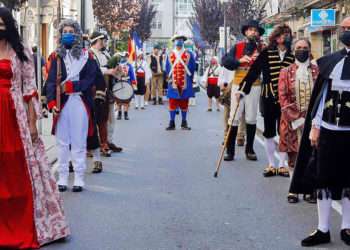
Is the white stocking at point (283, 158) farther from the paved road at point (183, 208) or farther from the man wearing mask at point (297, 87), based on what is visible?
the man wearing mask at point (297, 87)

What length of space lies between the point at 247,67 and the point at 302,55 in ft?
10.1

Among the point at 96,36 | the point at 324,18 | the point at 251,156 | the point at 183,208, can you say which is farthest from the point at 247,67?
the point at 324,18

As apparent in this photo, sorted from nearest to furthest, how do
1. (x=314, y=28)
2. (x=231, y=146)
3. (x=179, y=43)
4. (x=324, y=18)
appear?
(x=231, y=146)
(x=179, y=43)
(x=324, y=18)
(x=314, y=28)

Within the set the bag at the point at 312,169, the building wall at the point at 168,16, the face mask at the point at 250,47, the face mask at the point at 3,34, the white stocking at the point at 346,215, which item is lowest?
the white stocking at the point at 346,215

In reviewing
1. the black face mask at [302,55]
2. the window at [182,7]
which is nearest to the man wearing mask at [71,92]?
the black face mask at [302,55]

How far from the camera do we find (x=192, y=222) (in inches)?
305

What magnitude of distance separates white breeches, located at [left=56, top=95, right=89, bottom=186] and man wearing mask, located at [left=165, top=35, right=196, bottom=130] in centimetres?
828

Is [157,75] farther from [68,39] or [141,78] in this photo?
[68,39]

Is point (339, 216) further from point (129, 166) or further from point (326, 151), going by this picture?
point (129, 166)

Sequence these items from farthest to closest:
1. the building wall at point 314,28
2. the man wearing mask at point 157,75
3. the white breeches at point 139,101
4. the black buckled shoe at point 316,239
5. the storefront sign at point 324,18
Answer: the building wall at point 314,28
the man wearing mask at point 157,75
the storefront sign at point 324,18
the white breeches at point 139,101
the black buckled shoe at point 316,239

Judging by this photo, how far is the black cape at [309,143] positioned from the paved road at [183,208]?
49cm

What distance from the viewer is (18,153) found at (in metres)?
6.41

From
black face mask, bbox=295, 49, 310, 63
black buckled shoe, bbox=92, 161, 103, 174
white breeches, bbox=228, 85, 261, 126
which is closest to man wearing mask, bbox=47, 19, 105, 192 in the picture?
black buckled shoe, bbox=92, 161, 103, 174

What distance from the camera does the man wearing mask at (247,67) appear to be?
11.5 m
